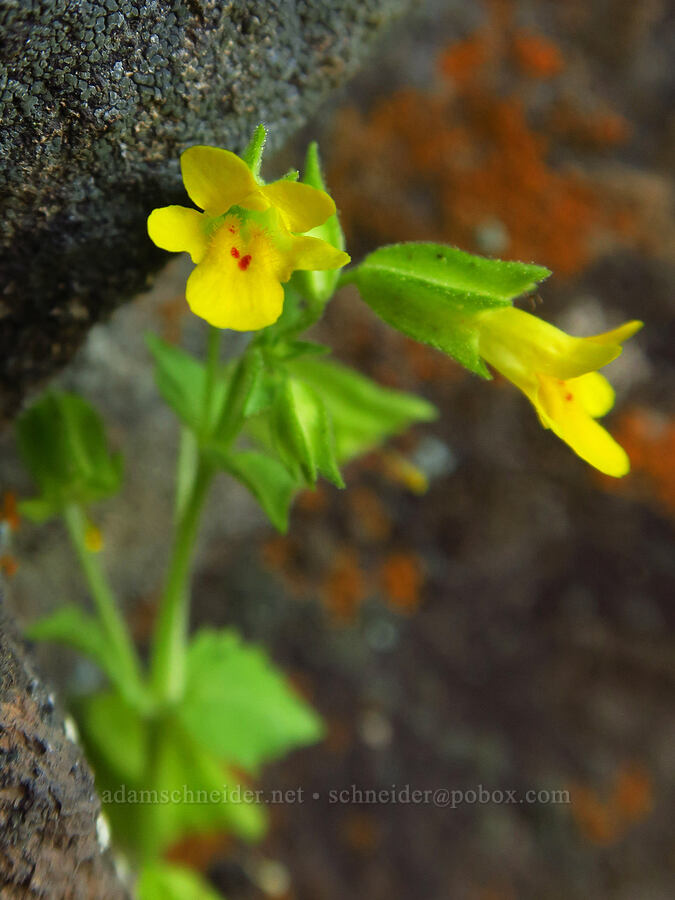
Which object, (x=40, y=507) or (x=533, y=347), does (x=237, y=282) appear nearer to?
(x=533, y=347)

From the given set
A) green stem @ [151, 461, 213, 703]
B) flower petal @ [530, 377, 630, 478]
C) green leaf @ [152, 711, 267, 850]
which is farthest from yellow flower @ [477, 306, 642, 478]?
green leaf @ [152, 711, 267, 850]

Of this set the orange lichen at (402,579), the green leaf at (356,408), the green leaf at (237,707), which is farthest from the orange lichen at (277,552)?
the green leaf at (356,408)

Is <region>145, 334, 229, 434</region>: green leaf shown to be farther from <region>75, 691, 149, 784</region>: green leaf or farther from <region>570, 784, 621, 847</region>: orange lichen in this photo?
<region>570, 784, 621, 847</region>: orange lichen

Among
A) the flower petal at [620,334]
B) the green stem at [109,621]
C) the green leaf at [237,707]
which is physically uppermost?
the flower petal at [620,334]

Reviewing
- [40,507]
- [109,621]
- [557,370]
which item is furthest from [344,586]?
[557,370]

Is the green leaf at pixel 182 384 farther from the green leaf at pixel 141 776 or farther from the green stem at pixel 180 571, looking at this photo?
the green leaf at pixel 141 776

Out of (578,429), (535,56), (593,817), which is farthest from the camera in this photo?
(593,817)
